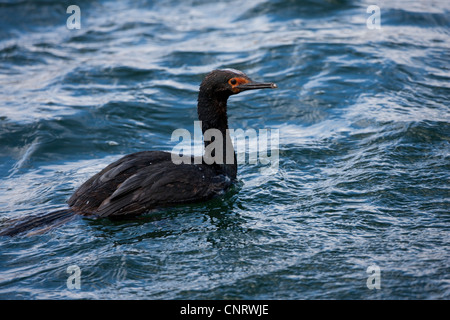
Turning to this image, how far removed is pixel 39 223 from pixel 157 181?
144 centimetres

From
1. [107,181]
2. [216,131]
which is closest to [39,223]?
[107,181]

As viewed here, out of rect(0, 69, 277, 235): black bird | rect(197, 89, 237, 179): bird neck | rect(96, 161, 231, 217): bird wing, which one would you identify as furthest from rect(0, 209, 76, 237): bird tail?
rect(197, 89, 237, 179): bird neck

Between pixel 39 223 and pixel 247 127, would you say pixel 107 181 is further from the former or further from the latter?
pixel 247 127

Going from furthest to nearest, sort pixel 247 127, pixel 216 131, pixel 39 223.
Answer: pixel 247 127 → pixel 216 131 → pixel 39 223

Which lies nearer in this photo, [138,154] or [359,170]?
[138,154]

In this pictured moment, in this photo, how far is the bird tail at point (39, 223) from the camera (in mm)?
6641

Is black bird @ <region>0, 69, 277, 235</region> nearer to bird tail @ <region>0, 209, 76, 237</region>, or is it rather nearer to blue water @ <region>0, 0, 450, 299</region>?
bird tail @ <region>0, 209, 76, 237</region>

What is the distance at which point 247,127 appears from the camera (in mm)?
10086

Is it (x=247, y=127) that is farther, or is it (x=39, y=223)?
(x=247, y=127)

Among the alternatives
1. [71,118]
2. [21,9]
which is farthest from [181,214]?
[21,9]

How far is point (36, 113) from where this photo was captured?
10.6m

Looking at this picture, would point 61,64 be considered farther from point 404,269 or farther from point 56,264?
point 404,269

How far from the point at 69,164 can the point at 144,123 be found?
1763 millimetres

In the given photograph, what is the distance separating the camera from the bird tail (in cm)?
664
